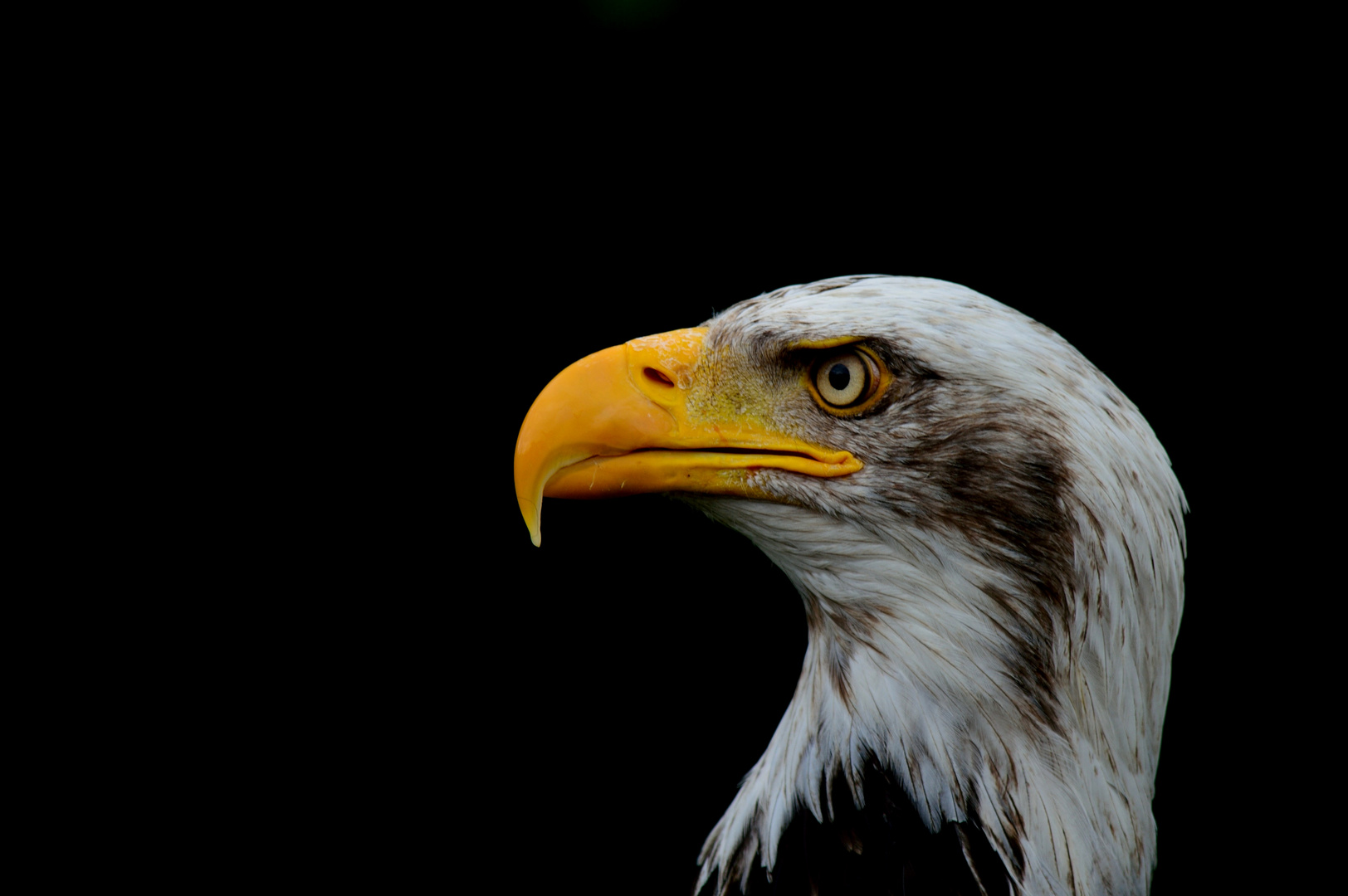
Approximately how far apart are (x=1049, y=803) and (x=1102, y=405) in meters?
0.75

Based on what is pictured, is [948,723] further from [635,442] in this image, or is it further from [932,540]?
[635,442]

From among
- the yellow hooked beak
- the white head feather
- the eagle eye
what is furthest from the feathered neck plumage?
the eagle eye

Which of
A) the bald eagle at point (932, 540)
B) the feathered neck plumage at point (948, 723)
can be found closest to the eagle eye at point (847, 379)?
the bald eagle at point (932, 540)

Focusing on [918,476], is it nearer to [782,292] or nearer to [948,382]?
[948,382]

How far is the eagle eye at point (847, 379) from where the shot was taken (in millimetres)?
1874

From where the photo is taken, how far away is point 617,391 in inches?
75.5

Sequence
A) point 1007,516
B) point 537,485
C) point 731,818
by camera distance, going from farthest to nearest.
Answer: point 731,818, point 537,485, point 1007,516

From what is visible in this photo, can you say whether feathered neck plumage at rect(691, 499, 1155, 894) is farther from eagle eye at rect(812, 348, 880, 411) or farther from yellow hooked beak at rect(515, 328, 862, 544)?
eagle eye at rect(812, 348, 880, 411)

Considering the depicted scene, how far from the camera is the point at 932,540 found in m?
1.82

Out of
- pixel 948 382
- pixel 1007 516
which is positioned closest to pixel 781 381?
pixel 948 382

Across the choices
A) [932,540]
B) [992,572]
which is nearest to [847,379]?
[932,540]

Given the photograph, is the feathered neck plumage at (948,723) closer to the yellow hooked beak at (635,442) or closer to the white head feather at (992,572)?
the white head feather at (992,572)

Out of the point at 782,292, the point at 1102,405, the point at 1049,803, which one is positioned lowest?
the point at 1049,803

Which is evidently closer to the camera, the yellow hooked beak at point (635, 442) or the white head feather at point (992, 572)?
the white head feather at point (992, 572)
